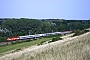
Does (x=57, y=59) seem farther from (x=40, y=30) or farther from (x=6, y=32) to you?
(x=40, y=30)

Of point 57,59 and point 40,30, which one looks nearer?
point 57,59

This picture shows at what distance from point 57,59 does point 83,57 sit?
89cm

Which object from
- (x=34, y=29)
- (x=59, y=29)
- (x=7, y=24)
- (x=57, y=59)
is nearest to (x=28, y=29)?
(x=34, y=29)

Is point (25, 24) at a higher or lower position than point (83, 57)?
lower

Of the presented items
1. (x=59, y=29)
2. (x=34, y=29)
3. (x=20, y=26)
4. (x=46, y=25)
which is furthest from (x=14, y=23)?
(x=59, y=29)

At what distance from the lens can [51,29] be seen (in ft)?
369

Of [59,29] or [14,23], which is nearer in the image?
[14,23]

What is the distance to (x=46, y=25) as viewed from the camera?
375 feet

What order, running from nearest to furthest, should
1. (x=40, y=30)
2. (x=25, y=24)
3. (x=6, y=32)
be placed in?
(x=6, y=32) → (x=40, y=30) → (x=25, y=24)

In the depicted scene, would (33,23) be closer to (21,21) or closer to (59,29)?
(21,21)

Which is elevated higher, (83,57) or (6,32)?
(83,57)

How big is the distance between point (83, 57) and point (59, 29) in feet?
363

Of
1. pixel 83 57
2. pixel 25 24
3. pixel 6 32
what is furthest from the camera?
pixel 25 24

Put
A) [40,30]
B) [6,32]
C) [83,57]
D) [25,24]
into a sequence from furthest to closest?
[25,24], [40,30], [6,32], [83,57]
